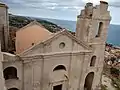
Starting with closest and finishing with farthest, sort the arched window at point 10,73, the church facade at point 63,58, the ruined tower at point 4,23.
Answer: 1. the church facade at point 63,58
2. the arched window at point 10,73
3. the ruined tower at point 4,23

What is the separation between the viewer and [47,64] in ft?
53.4

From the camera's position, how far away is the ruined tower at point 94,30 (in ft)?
57.5

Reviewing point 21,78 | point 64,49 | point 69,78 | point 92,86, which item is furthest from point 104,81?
point 21,78

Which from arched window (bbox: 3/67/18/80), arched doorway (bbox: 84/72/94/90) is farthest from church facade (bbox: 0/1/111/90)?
arched doorway (bbox: 84/72/94/90)

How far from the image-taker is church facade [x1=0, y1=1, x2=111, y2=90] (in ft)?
49.9


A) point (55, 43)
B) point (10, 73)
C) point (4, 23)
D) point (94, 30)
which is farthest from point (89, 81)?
point (4, 23)

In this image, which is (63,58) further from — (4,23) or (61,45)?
(4,23)

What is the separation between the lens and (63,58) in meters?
17.0

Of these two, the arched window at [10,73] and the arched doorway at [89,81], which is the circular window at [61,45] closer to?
the arched window at [10,73]

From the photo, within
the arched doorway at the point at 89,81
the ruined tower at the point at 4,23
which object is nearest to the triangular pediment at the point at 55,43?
the ruined tower at the point at 4,23

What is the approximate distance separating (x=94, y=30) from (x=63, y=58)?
4427 millimetres

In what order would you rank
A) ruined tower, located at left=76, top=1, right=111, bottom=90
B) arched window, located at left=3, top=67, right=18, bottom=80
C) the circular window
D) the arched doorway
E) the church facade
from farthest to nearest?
the arched doorway
ruined tower, located at left=76, top=1, right=111, bottom=90
the circular window
arched window, located at left=3, top=67, right=18, bottom=80
the church facade

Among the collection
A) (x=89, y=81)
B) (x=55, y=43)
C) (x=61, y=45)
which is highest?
(x=55, y=43)

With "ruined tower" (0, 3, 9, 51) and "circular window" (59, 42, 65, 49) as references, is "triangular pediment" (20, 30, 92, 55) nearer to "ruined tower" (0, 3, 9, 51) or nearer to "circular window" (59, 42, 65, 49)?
"circular window" (59, 42, 65, 49)
